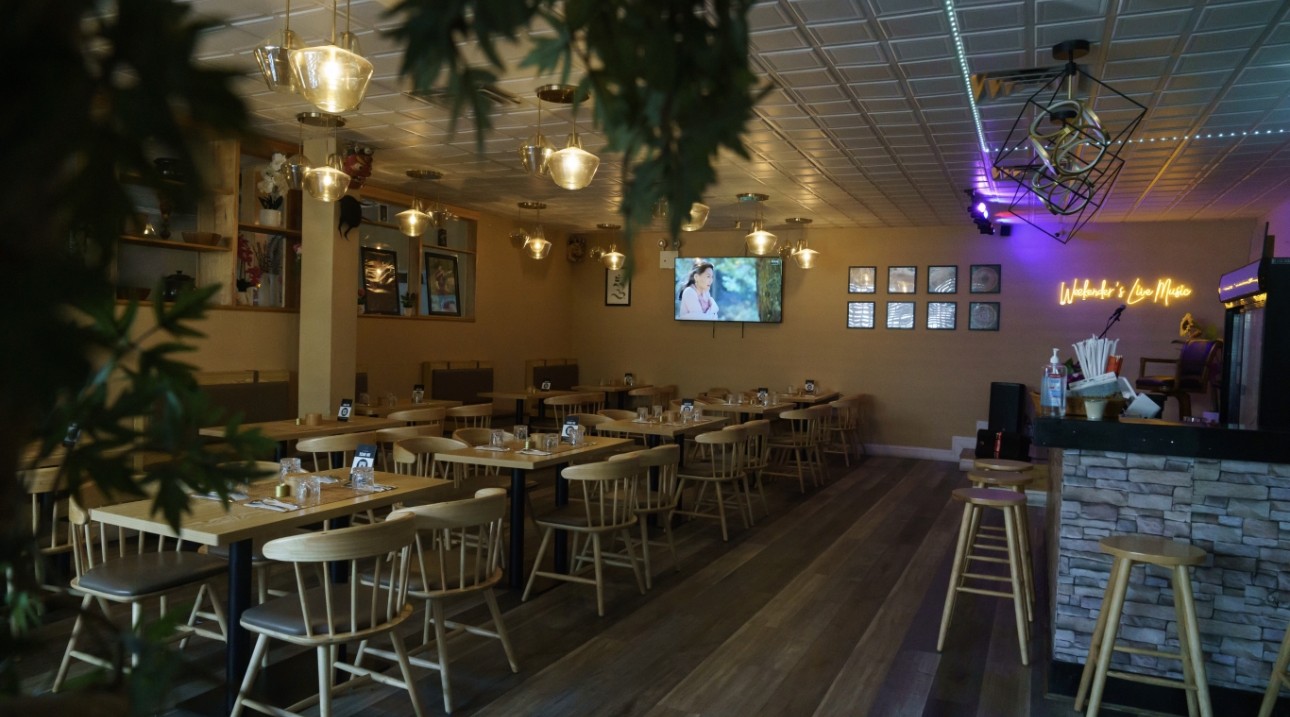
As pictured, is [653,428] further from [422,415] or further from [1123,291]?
[1123,291]

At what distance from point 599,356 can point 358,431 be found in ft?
22.6

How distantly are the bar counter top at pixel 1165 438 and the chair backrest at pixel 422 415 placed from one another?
15.7 feet

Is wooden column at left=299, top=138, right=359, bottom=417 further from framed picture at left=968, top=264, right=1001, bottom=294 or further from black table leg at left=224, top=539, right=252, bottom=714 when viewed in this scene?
framed picture at left=968, top=264, right=1001, bottom=294

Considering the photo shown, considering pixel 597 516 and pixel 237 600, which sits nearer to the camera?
pixel 237 600

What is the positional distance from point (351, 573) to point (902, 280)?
9.35m

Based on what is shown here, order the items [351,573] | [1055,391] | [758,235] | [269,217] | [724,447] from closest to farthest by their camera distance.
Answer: [351,573]
[1055,391]
[724,447]
[269,217]
[758,235]

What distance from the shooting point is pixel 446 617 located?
13.9 feet

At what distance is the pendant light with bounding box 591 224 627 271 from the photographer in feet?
34.0

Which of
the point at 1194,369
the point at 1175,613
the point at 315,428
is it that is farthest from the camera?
the point at 1194,369

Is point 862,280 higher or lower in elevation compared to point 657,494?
higher

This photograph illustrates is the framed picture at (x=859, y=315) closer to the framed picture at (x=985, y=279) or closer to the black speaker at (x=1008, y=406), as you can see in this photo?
the framed picture at (x=985, y=279)

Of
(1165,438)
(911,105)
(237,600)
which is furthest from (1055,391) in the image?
(237,600)

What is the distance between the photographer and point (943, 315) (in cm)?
1069

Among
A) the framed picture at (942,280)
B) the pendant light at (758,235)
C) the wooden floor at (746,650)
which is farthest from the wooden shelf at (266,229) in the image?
the framed picture at (942,280)
